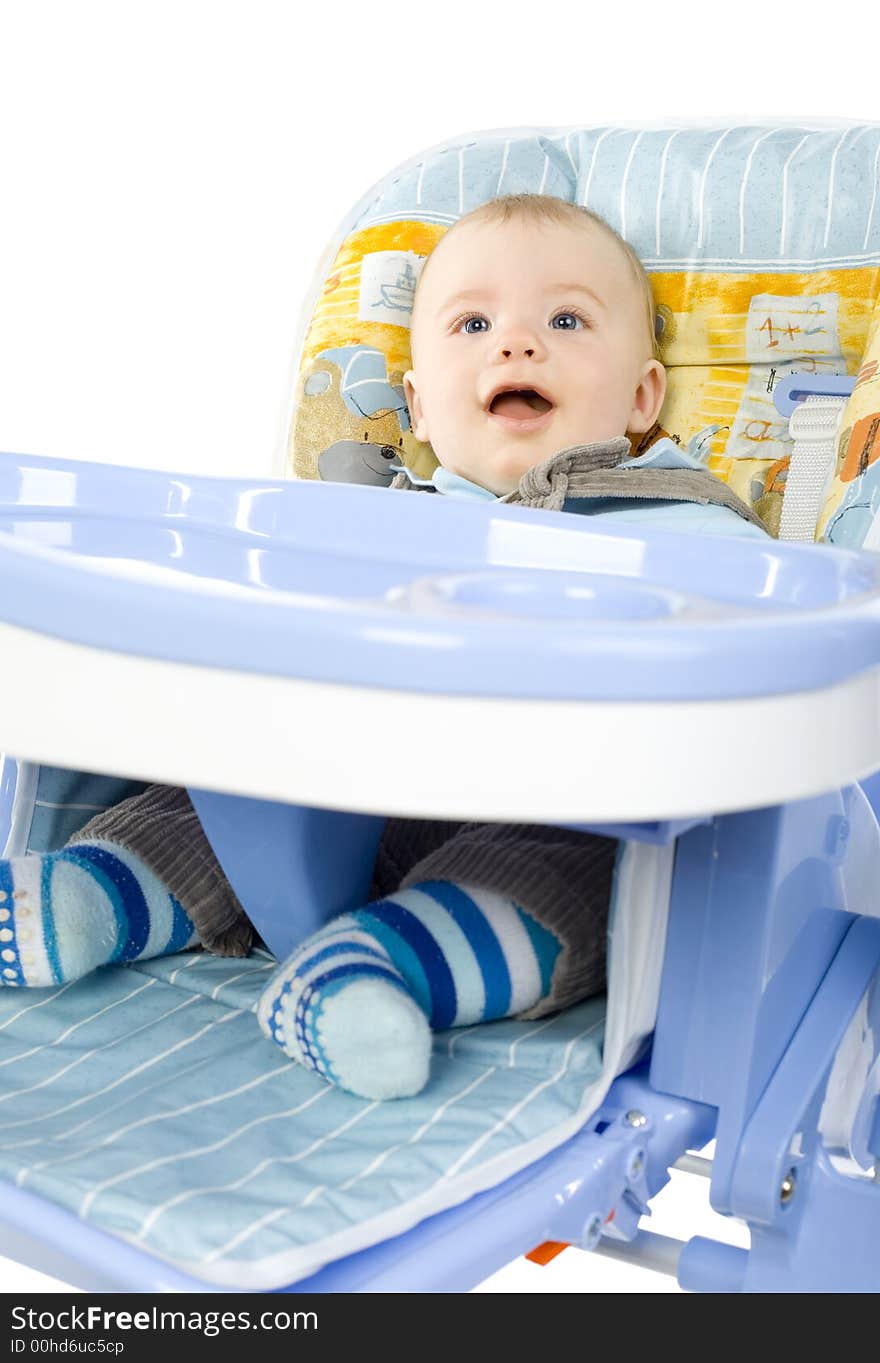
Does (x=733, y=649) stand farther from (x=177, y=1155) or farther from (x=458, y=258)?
(x=458, y=258)

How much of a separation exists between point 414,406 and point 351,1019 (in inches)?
29.7

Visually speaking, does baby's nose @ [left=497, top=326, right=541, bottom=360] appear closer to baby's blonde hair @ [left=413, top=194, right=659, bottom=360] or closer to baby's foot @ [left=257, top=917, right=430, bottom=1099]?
baby's blonde hair @ [left=413, top=194, right=659, bottom=360]

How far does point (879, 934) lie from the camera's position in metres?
1.08

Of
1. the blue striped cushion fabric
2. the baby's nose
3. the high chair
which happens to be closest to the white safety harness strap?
the high chair

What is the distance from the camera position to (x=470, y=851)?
1054 mm

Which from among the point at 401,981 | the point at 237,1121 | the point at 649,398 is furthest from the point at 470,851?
the point at 649,398

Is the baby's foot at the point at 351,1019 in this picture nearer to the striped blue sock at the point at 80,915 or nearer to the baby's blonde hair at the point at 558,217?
the striped blue sock at the point at 80,915

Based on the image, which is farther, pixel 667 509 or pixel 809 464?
pixel 809 464

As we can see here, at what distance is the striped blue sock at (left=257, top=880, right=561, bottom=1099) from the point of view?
0.92 metres

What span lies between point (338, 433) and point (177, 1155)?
0.82 meters

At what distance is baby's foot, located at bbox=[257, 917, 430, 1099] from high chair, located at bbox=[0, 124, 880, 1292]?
0.02 metres

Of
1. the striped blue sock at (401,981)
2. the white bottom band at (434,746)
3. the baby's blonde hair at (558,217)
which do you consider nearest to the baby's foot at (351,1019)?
the striped blue sock at (401,981)

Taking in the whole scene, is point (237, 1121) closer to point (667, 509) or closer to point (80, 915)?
point (80, 915)

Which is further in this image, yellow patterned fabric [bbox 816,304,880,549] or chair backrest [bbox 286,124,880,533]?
chair backrest [bbox 286,124,880,533]
